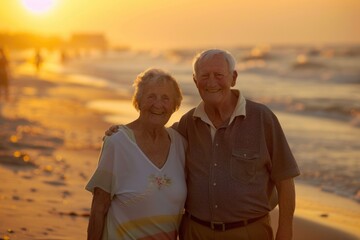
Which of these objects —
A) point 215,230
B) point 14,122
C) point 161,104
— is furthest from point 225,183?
point 14,122

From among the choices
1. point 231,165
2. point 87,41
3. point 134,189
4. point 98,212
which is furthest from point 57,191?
point 87,41

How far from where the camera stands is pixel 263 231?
171 inches

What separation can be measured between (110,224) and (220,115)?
104 cm

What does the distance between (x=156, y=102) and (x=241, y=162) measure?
2.26 feet

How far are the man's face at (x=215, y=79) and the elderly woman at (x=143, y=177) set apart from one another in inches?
8.2

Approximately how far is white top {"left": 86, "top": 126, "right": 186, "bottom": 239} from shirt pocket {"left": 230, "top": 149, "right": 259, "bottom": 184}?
385 mm

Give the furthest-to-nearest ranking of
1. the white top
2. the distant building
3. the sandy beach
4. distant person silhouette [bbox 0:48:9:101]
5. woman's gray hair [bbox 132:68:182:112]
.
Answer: the distant building
distant person silhouette [bbox 0:48:9:101]
the sandy beach
woman's gray hair [bbox 132:68:182:112]
the white top

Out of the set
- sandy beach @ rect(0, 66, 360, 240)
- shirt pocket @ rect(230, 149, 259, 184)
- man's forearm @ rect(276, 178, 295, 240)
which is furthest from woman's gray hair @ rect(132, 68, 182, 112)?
sandy beach @ rect(0, 66, 360, 240)

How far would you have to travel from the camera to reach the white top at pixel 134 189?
4.18 m

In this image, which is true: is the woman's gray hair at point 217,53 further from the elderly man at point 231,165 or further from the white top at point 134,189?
the white top at point 134,189

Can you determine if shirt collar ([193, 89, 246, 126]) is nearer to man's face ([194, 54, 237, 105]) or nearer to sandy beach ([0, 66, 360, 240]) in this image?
man's face ([194, 54, 237, 105])

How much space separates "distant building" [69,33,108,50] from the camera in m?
184

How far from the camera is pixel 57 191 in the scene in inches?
321

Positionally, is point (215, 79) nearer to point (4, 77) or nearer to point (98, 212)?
point (98, 212)
